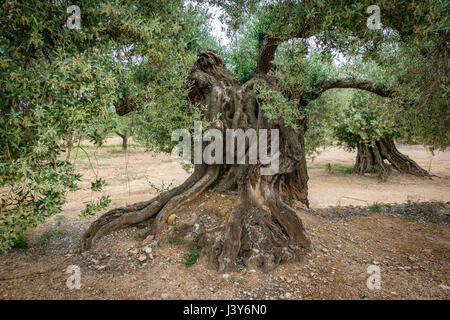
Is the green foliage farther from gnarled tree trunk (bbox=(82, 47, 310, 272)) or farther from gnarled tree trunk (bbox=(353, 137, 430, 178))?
gnarled tree trunk (bbox=(353, 137, 430, 178))

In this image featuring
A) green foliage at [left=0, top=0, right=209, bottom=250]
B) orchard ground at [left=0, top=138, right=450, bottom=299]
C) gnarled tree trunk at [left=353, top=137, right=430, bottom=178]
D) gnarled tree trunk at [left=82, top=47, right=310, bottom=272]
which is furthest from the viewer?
gnarled tree trunk at [left=353, top=137, right=430, bottom=178]

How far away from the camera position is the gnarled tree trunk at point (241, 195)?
15.8 ft

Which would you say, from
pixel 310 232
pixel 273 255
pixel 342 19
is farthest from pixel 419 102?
pixel 273 255

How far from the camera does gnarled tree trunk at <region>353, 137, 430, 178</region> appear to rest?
1502cm

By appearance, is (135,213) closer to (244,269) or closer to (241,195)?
(241,195)

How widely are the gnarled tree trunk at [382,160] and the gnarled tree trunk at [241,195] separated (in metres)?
10.4

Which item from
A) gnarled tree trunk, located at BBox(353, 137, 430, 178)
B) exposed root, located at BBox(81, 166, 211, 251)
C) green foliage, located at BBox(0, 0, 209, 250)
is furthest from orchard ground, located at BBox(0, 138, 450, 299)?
gnarled tree trunk, located at BBox(353, 137, 430, 178)

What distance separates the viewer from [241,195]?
5.50 m

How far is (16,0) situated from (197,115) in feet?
10.6

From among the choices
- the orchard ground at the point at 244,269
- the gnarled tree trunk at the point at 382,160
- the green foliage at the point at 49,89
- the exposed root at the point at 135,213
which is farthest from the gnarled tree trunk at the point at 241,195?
the gnarled tree trunk at the point at 382,160

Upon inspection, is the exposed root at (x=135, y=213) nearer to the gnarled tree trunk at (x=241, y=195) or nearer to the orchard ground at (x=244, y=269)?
the gnarled tree trunk at (x=241, y=195)

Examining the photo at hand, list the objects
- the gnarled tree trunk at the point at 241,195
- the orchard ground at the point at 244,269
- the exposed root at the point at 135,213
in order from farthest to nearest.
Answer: the exposed root at the point at 135,213
the gnarled tree trunk at the point at 241,195
the orchard ground at the point at 244,269

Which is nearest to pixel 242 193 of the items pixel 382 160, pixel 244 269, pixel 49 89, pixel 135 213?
pixel 244 269

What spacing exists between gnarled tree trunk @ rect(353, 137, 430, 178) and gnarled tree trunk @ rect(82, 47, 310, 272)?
10441 mm
